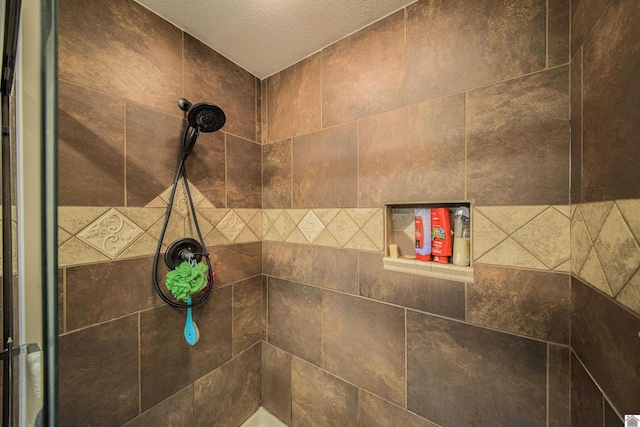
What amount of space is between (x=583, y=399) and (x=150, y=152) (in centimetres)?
158

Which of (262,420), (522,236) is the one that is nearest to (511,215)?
(522,236)

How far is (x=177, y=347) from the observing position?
94cm

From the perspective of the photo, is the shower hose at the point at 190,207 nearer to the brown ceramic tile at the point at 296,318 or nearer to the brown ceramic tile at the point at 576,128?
the brown ceramic tile at the point at 296,318

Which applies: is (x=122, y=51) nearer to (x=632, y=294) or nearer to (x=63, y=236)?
(x=63, y=236)

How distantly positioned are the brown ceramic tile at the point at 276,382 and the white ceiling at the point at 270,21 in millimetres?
1590

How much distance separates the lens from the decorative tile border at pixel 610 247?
1.36ft

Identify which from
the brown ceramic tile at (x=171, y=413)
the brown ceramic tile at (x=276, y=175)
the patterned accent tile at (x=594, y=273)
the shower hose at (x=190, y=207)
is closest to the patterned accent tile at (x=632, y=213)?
the patterned accent tile at (x=594, y=273)

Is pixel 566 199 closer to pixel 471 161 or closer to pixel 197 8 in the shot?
pixel 471 161

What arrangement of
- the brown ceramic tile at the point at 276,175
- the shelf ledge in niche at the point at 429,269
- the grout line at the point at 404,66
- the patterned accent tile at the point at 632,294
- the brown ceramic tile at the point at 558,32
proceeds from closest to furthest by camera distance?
the patterned accent tile at the point at 632,294
the brown ceramic tile at the point at 558,32
the shelf ledge in niche at the point at 429,269
the grout line at the point at 404,66
the brown ceramic tile at the point at 276,175

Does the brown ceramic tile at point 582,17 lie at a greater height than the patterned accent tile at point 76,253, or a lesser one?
greater

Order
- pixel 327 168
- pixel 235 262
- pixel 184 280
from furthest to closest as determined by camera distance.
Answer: pixel 235 262
pixel 327 168
pixel 184 280

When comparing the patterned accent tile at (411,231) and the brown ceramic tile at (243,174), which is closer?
the patterned accent tile at (411,231)

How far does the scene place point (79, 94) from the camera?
0.71 m

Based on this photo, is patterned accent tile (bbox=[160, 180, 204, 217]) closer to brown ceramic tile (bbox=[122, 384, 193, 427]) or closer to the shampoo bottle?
brown ceramic tile (bbox=[122, 384, 193, 427])
